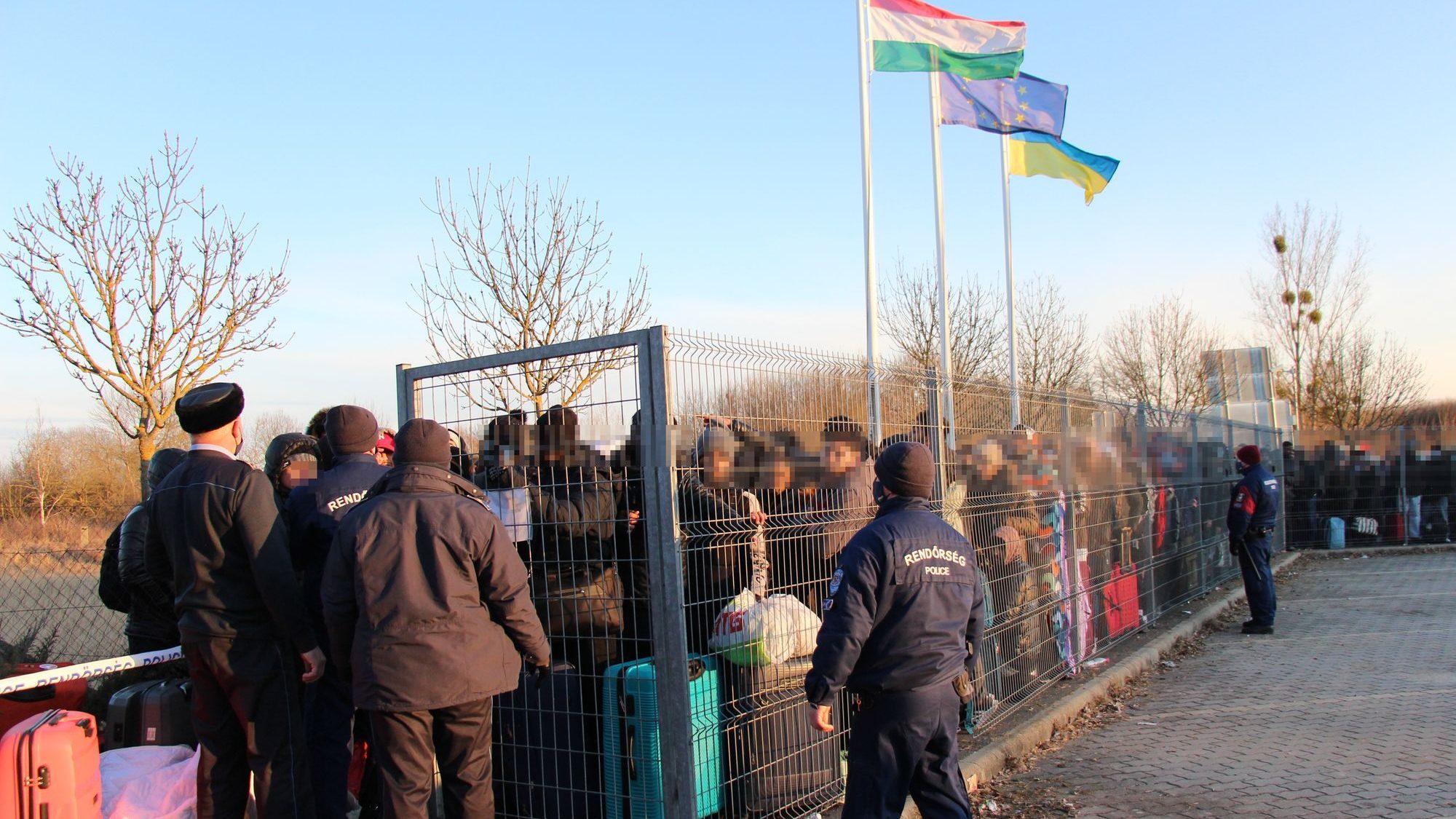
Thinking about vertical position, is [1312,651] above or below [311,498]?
below

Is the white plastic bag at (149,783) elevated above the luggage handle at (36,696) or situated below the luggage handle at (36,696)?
below

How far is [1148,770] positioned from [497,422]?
14.7 ft

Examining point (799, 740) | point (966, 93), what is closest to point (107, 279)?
point (799, 740)

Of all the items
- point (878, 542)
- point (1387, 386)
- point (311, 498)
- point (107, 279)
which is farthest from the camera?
point (1387, 386)

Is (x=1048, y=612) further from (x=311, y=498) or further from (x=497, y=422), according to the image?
(x=311, y=498)

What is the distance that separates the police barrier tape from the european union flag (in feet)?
45.8

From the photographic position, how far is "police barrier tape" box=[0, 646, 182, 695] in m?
3.78

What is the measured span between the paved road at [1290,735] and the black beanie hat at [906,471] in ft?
8.02

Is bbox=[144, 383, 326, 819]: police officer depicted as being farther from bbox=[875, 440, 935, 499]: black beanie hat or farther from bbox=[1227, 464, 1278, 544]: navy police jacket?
bbox=[1227, 464, 1278, 544]: navy police jacket

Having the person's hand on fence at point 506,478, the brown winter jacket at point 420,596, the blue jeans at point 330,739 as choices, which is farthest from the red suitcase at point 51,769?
the person's hand on fence at point 506,478

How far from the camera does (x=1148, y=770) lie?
6.41 metres

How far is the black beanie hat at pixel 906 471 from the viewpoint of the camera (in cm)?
448

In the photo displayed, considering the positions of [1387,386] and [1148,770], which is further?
[1387,386]

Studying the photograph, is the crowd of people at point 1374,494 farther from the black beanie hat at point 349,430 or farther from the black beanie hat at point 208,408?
the black beanie hat at point 208,408
